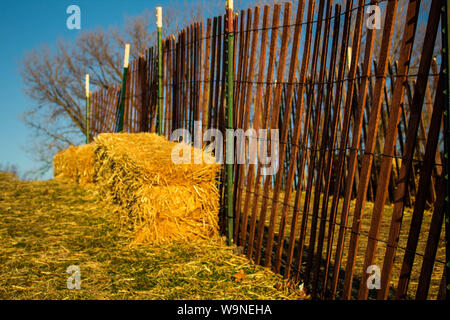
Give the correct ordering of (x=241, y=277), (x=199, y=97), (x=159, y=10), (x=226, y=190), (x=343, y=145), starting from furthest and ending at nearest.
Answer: (x=159, y=10), (x=199, y=97), (x=226, y=190), (x=241, y=277), (x=343, y=145)

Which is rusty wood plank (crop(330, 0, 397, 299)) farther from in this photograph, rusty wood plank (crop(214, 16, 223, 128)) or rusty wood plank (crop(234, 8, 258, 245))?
rusty wood plank (crop(214, 16, 223, 128))

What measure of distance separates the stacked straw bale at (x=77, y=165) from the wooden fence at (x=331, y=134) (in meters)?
1.38

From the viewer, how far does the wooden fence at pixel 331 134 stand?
7.28 ft

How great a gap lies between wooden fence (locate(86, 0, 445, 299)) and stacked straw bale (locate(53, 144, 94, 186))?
138cm

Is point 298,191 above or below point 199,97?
below

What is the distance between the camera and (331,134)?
2873mm

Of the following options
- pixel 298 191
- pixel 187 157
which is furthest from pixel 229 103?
pixel 298 191

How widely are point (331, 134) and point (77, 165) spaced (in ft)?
20.3

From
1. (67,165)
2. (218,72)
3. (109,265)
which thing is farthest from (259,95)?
(67,165)

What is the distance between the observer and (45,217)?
5.21m

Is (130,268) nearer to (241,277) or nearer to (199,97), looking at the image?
(241,277)

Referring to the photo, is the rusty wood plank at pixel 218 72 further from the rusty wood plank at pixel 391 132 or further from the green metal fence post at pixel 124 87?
the green metal fence post at pixel 124 87

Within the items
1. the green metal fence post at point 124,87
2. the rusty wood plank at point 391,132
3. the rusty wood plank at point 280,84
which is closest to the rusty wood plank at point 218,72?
the rusty wood plank at point 280,84
